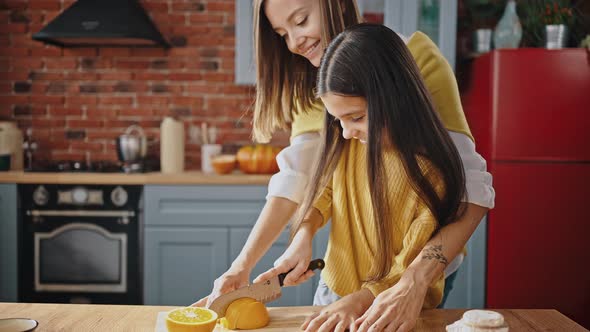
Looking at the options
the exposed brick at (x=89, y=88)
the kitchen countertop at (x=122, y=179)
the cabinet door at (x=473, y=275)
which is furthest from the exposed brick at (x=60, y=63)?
the cabinet door at (x=473, y=275)

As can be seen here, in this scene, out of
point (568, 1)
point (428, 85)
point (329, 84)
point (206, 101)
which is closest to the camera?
point (329, 84)

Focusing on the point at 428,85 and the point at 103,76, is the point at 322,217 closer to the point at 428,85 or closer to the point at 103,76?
the point at 428,85

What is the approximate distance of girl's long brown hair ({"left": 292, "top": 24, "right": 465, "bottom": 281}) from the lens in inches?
45.5

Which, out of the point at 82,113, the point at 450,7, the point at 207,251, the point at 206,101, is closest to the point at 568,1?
the point at 450,7

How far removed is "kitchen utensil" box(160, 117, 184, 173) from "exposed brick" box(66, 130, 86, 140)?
628 millimetres

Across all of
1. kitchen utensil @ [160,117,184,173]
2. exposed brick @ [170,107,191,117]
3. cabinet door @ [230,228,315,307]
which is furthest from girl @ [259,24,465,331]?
exposed brick @ [170,107,191,117]

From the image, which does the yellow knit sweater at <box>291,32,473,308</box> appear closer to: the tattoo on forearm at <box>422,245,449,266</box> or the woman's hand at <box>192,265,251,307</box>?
the tattoo on forearm at <box>422,245,449,266</box>

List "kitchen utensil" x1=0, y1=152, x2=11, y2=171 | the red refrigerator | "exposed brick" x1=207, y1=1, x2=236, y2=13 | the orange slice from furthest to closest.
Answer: "exposed brick" x1=207, y1=1, x2=236, y2=13 < "kitchen utensil" x1=0, y1=152, x2=11, y2=171 < the red refrigerator < the orange slice

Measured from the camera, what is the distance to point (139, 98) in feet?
11.9

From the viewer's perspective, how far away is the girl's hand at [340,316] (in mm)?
1118

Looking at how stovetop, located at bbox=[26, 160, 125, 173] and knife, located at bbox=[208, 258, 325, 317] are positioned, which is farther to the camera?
stovetop, located at bbox=[26, 160, 125, 173]

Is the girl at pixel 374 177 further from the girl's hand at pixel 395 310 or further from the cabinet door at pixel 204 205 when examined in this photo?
the cabinet door at pixel 204 205

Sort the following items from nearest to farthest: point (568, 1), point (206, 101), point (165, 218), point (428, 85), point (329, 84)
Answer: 1. point (329, 84)
2. point (428, 85)
3. point (165, 218)
4. point (568, 1)
5. point (206, 101)

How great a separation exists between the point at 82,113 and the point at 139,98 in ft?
1.18
